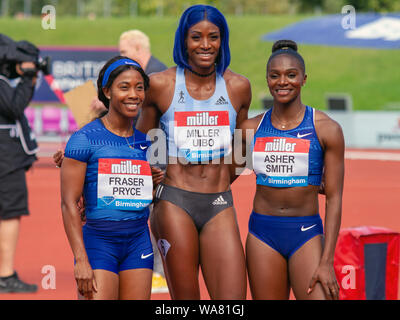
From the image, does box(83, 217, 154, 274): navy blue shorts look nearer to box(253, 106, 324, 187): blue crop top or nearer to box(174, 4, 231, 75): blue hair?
box(253, 106, 324, 187): blue crop top

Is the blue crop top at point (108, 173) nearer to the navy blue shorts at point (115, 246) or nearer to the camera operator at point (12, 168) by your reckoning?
the navy blue shorts at point (115, 246)

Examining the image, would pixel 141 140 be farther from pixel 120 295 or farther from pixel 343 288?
pixel 343 288

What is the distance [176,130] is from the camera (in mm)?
4574

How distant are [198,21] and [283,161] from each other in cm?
104

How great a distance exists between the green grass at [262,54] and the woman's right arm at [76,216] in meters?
31.4

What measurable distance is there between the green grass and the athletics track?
1494 cm

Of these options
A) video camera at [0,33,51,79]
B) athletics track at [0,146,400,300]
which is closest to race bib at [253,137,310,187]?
athletics track at [0,146,400,300]

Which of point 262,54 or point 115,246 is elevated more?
point 115,246

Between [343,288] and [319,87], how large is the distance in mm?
32290

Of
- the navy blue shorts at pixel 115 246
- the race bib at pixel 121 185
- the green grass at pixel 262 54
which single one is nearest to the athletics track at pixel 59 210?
the navy blue shorts at pixel 115 246

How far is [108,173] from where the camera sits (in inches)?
164

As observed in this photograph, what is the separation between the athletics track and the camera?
7946mm

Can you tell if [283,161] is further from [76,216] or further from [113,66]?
[76,216]

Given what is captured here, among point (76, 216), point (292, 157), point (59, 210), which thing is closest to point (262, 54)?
point (59, 210)
